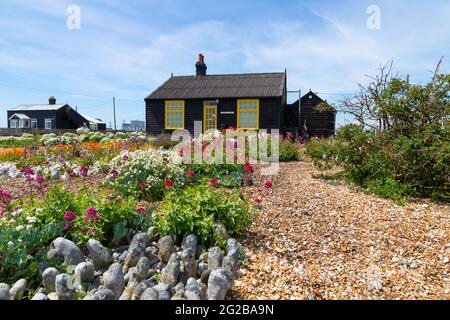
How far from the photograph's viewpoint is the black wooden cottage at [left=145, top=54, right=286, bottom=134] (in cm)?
1652

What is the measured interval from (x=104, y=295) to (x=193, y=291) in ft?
2.04

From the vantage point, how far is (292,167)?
766 cm

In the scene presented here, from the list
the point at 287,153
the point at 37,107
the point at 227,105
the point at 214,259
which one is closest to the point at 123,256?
the point at 214,259

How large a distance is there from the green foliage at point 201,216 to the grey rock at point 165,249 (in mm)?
159

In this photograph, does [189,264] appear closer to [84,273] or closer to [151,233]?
[151,233]

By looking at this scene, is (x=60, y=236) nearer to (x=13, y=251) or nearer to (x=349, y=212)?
(x=13, y=251)

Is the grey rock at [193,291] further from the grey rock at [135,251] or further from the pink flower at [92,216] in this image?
the pink flower at [92,216]

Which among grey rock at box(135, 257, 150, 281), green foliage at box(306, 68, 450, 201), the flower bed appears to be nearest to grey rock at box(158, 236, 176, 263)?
the flower bed

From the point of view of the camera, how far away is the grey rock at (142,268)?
8.22ft

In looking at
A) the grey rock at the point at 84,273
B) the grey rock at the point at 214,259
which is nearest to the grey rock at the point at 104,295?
the grey rock at the point at 84,273

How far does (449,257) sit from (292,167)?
4.70 m

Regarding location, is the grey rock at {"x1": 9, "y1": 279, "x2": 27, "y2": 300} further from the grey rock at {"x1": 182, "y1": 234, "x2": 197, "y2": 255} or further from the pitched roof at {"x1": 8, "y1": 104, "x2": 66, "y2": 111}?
the pitched roof at {"x1": 8, "y1": 104, "x2": 66, "y2": 111}
